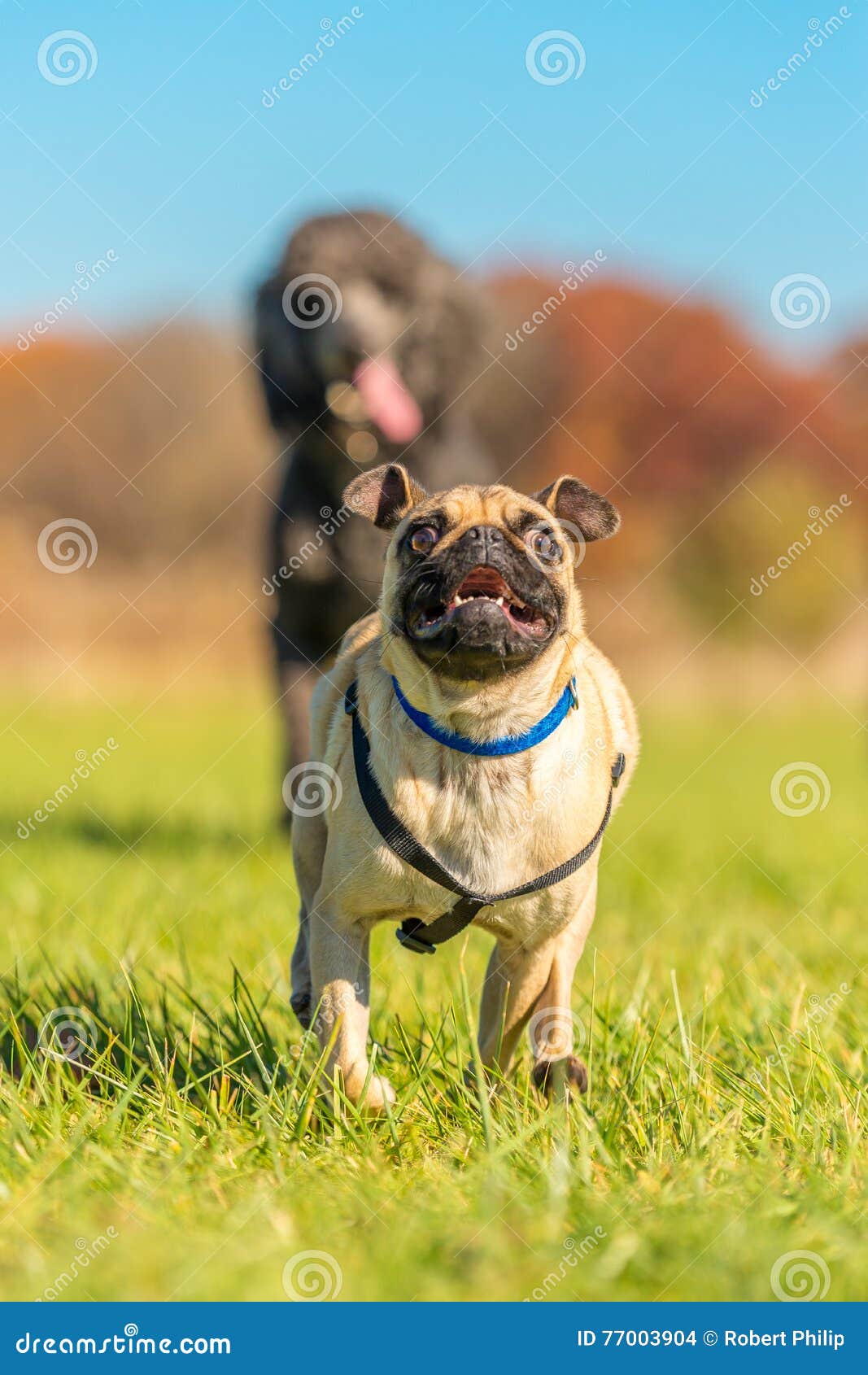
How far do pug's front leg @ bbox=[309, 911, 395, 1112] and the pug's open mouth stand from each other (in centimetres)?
68

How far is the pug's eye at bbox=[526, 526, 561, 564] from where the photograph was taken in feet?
9.93

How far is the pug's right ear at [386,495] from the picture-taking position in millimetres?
3166

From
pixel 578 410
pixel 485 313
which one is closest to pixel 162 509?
pixel 578 410

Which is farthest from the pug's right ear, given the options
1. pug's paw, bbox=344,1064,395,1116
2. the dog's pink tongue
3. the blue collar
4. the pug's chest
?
the dog's pink tongue

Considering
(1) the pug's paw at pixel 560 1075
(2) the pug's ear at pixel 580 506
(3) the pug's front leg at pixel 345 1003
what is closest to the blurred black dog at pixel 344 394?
(2) the pug's ear at pixel 580 506

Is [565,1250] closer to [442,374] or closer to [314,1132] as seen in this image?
[314,1132]

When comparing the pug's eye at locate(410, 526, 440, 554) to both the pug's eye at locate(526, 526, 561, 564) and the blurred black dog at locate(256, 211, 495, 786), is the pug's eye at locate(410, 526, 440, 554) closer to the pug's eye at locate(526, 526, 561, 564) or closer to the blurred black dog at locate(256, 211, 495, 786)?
the pug's eye at locate(526, 526, 561, 564)

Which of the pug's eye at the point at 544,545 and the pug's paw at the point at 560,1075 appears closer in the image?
the pug's paw at the point at 560,1075

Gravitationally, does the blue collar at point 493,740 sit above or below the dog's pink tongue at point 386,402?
below

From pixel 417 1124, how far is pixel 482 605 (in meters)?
1.10

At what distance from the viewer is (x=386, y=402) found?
5.61 metres

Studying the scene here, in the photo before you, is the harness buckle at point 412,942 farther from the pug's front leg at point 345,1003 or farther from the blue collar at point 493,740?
the blue collar at point 493,740

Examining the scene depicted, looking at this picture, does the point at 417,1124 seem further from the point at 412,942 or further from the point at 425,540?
the point at 425,540

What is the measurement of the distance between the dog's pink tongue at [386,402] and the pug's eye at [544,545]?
104 inches
